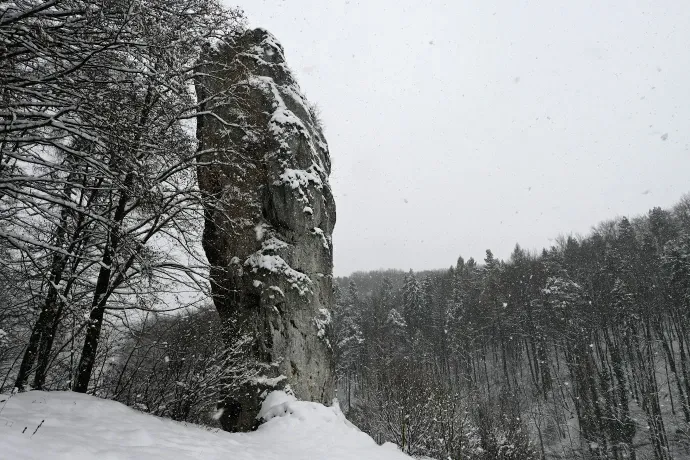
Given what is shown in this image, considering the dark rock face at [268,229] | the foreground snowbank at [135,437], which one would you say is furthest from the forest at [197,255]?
the foreground snowbank at [135,437]

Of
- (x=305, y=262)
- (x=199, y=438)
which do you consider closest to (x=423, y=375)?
(x=305, y=262)

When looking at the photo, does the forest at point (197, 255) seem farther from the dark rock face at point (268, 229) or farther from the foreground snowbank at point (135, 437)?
the foreground snowbank at point (135, 437)

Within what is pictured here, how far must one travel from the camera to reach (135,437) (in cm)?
414

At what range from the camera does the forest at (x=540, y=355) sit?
78.2ft

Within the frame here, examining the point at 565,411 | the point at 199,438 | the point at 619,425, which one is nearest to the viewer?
the point at 199,438

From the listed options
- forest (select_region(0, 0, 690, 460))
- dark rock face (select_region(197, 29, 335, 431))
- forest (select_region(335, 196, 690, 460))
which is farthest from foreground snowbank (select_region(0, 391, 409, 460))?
forest (select_region(335, 196, 690, 460))

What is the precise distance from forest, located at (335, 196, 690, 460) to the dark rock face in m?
11.5

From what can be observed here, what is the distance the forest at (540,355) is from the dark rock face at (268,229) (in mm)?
11476

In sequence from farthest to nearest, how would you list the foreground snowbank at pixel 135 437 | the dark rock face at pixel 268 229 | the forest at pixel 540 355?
the forest at pixel 540 355, the dark rock face at pixel 268 229, the foreground snowbank at pixel 135 437

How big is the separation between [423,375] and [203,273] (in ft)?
64.9

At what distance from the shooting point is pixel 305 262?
1168 centimetres

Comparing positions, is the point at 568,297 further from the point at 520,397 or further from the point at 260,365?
the point at 260,365

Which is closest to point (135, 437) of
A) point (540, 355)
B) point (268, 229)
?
point (268, 229)

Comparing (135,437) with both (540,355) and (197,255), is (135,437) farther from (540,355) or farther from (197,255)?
(540,355)
